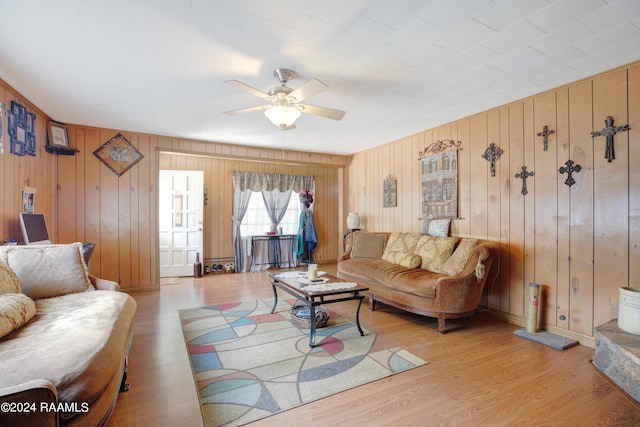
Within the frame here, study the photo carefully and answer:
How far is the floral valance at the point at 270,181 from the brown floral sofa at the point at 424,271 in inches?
103

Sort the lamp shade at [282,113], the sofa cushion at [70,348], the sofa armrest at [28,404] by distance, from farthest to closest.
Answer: the lamp shade at [282,113] → the sofa cushion at [70,348] → the sofa armrest at [28,404]

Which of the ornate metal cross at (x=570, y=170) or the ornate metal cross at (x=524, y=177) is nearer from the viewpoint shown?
the ornate metal cross at (x=570, y=170)

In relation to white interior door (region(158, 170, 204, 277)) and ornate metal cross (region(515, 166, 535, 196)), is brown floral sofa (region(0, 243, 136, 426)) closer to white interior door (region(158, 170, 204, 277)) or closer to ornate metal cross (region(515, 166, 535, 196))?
white interior door (region(158, 170, 204, 277))

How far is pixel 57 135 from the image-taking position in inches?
157

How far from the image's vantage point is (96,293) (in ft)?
7.61

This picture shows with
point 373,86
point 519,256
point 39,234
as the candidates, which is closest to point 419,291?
point 519,256

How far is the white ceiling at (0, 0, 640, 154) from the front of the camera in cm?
182

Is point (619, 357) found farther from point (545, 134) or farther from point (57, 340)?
point (57, 340)

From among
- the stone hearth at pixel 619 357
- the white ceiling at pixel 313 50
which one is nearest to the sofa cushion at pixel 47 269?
the white ceiling at pixel 313 50

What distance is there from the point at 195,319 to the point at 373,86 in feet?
10.2

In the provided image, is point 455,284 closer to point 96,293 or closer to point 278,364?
point 278,364

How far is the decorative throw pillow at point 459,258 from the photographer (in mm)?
3275

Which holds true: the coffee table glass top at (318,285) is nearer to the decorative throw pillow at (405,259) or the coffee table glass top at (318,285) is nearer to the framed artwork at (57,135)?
the decorative throw pillow at (405,259)

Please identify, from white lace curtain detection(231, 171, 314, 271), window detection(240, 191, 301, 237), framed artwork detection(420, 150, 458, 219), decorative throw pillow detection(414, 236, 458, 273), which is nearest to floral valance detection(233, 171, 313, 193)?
white lace curtain detection(231, 171, 314, 271)
